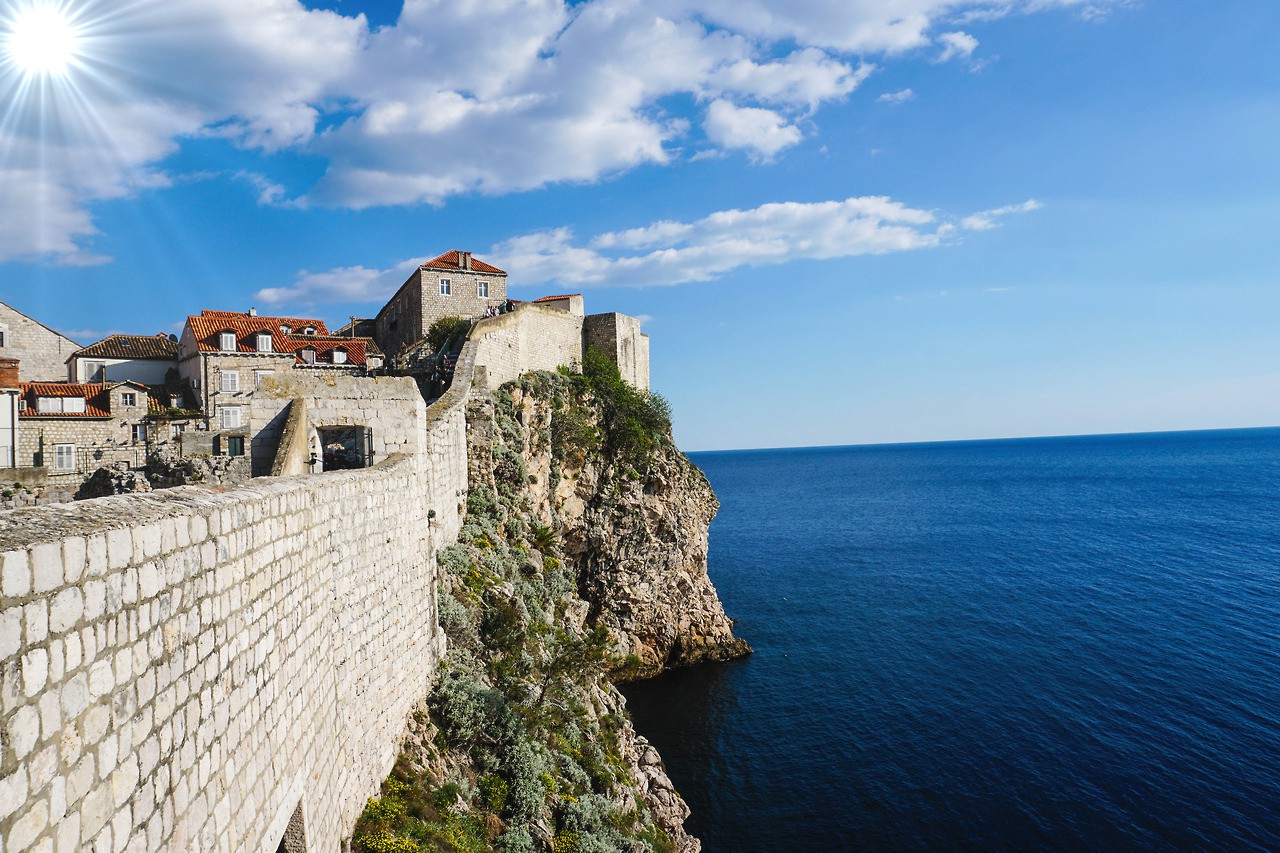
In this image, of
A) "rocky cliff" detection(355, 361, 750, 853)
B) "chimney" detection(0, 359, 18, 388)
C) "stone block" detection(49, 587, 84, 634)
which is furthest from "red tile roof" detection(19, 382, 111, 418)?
"stone block" detection(49, 587, 84, 634)

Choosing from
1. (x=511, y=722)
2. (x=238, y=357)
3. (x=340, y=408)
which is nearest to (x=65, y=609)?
(x=340, y=408)

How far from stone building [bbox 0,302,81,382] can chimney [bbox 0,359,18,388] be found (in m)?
5.73

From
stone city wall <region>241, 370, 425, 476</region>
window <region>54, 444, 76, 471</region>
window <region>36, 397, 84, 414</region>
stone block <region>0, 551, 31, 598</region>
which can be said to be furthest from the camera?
window <region>36, 397, 84, 414</region>

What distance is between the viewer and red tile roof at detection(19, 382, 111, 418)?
91.8 ft

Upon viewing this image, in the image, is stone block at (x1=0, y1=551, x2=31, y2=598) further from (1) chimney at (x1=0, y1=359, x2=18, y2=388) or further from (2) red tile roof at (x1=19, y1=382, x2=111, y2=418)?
(1) chimney at (x1=0, y1=359, x2=18, y2=388)

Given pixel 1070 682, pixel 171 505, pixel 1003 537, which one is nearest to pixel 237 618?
pixel 171 505

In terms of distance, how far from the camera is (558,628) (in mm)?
21188

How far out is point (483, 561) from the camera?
18656 mm

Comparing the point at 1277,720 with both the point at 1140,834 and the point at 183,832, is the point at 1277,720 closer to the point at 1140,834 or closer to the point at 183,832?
the point at 1140,834

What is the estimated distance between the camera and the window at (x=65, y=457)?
27.1 meters

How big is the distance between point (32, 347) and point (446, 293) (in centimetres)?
2143

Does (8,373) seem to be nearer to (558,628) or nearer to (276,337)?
(276,337)

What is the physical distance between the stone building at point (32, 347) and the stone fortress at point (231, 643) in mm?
34042

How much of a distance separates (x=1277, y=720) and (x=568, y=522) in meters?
30.2
